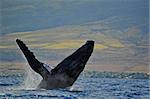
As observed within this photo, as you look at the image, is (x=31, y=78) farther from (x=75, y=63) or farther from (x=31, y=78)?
(x=75, y=63)

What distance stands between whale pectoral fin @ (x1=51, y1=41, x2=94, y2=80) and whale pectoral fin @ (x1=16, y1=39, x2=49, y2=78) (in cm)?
20

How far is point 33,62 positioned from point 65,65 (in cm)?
68

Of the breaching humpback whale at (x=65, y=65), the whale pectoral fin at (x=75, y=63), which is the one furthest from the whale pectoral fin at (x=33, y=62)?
the whale pectoral fin at (x=75, y=63)

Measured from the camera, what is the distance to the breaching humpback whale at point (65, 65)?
33.7ft

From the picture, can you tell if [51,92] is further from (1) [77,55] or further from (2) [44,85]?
(1) [77,55]

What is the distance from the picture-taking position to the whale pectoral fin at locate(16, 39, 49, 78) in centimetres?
1029

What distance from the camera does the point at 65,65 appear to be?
10.3 m

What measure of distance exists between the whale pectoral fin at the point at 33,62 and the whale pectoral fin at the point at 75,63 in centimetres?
20

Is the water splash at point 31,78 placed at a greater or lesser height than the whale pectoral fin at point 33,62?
lesser

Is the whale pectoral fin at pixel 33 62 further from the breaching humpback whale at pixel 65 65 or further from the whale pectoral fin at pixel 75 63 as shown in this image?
the whale pectoral fin at pixel 75 63

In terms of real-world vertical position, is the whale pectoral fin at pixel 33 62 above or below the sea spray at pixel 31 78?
above

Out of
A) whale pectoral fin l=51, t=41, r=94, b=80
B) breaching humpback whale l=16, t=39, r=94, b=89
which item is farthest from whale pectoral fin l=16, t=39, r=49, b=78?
whale pectoral fin l=51, t=41, r=94, b=80

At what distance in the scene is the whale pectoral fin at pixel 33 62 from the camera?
10.3 m

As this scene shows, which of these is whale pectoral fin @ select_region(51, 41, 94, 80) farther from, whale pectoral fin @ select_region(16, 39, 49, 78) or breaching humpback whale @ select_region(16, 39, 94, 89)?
whale pectoral fin @ select_region(16, 39, 49, 78)
